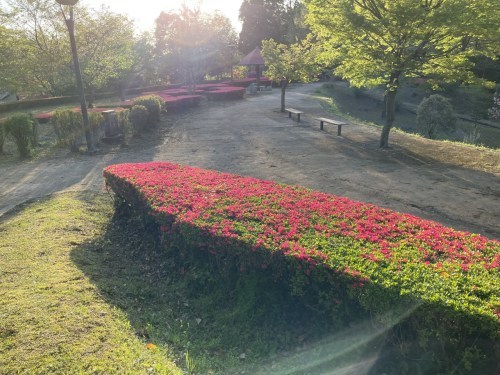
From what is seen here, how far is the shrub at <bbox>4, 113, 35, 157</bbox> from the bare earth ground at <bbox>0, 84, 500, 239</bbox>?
78 cm

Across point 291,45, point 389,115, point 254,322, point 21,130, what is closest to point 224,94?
point 291,45

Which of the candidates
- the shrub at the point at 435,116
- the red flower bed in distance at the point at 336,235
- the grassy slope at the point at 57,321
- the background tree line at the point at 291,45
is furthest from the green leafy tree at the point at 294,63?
the grassy slope at the point at 57,321

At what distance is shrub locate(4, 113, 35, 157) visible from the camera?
1104cm

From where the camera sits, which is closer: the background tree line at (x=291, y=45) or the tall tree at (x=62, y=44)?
the background tree line at (x=291, y=45)

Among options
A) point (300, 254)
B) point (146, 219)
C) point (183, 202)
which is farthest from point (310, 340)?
point (146, 219)

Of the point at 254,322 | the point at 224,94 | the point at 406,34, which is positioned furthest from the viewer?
the point at 224,94

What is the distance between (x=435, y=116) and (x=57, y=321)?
2047 cm

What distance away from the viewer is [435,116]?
19.1 m

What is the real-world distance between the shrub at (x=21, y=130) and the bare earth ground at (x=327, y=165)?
0.78m

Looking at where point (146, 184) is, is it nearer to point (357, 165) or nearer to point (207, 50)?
point (357, 165)

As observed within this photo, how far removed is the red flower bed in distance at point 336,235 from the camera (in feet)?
9.38

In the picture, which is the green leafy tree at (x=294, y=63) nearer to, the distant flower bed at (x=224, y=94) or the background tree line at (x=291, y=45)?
the background tree line at (x=291, y=45)

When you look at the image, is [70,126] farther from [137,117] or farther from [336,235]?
[336,235]

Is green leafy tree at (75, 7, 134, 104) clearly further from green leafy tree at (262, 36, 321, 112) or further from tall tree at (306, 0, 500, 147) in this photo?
tall tree at (306, 0, 500, 147)
